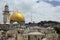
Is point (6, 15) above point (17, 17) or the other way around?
above

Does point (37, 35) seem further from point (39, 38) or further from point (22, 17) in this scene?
point (22, 17)

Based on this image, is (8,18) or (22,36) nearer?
(22,36)

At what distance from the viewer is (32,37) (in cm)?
2539

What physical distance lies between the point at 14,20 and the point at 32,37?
15.6m

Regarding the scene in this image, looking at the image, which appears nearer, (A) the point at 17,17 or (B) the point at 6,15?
(A) the point at 17,17

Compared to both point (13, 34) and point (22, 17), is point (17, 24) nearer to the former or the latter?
point (22, 17)

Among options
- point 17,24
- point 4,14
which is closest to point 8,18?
point 4,14

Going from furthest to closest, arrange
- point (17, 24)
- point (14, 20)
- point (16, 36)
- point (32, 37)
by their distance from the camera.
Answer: point (14, 20) → point (17, 24) → point (32, 37) → point (16, 36)

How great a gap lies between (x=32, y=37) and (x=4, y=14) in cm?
1722

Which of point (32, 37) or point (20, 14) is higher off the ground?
point (20, 14)

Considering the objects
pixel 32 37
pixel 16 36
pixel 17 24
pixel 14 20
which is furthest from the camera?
pixel 14 20

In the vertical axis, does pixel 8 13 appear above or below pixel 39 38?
above

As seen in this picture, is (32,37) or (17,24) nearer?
(32,37)

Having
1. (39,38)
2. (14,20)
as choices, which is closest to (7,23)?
(14,20)
